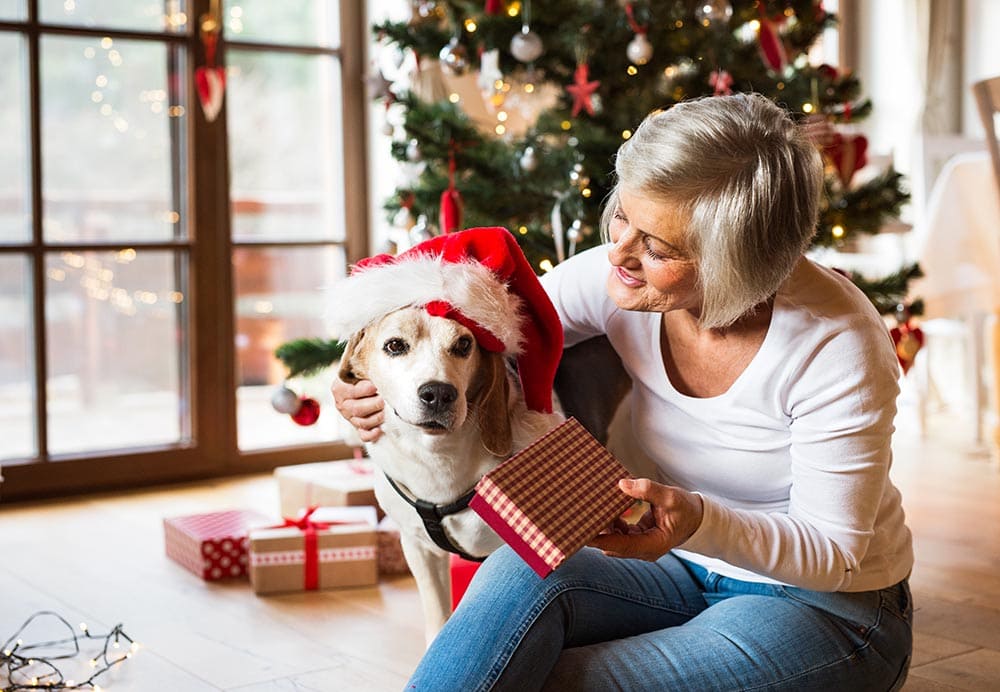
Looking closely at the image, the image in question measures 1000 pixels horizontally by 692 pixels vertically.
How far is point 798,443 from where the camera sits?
147cm

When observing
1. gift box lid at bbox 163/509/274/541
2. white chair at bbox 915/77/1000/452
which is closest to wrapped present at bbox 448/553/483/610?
gift box lid at bbox 163/509/274/541

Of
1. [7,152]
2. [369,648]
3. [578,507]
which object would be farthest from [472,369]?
[7,152]

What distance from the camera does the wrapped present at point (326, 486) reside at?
2838 millimetres

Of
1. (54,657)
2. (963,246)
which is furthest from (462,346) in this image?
(963,246)

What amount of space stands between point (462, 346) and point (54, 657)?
3.35 ft

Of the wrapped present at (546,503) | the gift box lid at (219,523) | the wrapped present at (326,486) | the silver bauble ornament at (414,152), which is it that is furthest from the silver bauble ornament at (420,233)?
the wrapped present at (546,503)

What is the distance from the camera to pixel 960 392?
4.96m

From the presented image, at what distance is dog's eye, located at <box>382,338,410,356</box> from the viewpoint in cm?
157

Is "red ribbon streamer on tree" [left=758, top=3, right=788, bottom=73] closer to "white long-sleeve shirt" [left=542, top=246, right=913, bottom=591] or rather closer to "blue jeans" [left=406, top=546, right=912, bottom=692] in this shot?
"white long-sleeve shirt" [left=542, top=246, right=913, bottom=591]

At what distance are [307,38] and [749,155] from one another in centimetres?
273

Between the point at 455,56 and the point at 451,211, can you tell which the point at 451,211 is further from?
the point at 455,56

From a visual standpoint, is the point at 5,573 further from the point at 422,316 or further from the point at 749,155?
the point at 749,155

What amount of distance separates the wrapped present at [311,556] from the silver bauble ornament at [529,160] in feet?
2.83

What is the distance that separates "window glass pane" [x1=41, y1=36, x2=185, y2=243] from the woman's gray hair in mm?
2441
